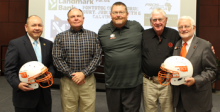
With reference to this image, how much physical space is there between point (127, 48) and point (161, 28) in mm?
468

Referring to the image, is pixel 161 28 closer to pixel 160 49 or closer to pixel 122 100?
pixel 160 49

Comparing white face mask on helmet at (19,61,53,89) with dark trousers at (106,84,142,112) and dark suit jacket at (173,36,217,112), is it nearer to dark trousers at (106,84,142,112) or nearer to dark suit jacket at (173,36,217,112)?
dark trousers at (106,84,142,112)

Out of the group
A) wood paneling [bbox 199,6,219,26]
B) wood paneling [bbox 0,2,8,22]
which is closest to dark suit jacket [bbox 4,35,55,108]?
wood paneling [bbox 199,6,219,26]

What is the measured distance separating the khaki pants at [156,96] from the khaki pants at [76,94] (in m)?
0.69

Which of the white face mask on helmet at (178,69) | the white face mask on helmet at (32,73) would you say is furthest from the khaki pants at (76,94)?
the white face mask on helmet at (178,69)

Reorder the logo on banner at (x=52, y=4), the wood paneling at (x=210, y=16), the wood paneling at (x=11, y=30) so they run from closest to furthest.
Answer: the logo on banner at (x=52, y=4), the wood paneling at (x=210, y=16), the wood paneling at (x=11, y=30)

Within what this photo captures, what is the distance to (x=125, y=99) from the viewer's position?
2.23 metres

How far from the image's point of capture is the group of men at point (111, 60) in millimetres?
1993

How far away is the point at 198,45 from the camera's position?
1853 mm

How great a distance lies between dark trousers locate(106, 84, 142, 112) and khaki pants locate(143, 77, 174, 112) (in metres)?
0.11

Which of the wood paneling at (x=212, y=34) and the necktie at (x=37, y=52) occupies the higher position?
the wood paneling at (x=212, y=34)

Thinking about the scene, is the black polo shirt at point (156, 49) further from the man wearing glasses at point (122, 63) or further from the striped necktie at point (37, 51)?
the striped necktie at point (37, 51)

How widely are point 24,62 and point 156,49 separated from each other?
1.52 metres

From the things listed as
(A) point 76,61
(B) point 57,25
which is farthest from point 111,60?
(B) point 57,25
